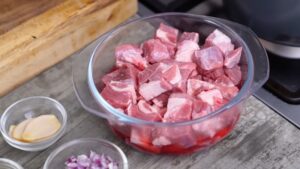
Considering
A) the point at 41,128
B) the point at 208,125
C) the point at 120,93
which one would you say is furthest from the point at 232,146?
the point at 41,128

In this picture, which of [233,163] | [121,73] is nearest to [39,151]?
[121,73]

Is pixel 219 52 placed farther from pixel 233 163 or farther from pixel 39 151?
A: pixel 39 151

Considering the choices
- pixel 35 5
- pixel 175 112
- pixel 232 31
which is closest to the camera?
pixel 175 112

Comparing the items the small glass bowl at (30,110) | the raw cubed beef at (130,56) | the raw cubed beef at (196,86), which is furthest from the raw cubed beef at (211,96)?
the small glass bowl at (30,110)

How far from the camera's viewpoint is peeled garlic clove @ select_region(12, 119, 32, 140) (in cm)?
76

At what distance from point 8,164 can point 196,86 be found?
0.31 m

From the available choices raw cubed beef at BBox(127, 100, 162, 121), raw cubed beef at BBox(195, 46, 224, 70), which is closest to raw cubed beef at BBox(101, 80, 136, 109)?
raw cubed beef at BBox(127, 100, 162, 121)

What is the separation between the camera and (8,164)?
73 cm

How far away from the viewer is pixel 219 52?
2.49 feet

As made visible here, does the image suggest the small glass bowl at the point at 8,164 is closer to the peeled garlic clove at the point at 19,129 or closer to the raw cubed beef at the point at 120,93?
the peeled garlic clove at the point at 19,129

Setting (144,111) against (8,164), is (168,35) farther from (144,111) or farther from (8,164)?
(8,164)

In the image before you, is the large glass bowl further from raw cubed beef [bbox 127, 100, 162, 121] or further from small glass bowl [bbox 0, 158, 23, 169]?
small glass bowl [bbox 0, 158, 23, 169]

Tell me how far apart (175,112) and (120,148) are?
12 cm

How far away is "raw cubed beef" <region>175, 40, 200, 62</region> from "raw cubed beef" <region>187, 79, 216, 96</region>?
0.18 ft
